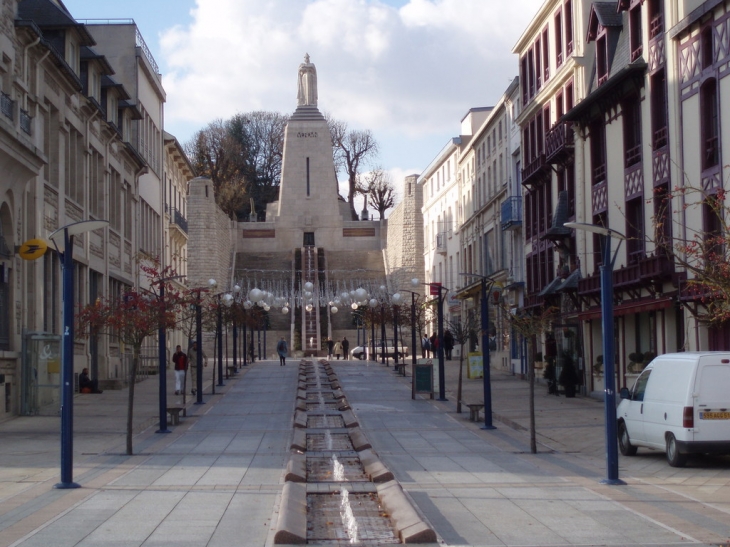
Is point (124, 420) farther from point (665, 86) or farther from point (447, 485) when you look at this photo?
point (665, 86)

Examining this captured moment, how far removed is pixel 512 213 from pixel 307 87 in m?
49.1

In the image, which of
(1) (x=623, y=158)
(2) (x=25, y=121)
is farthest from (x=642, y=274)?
(2) (x=25, y=121)

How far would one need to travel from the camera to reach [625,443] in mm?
19469

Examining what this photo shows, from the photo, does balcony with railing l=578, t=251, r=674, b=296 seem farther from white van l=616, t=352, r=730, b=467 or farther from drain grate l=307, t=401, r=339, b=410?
white van l=616, t=352, r=730, b=467

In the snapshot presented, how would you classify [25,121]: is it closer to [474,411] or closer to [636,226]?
[474,411]

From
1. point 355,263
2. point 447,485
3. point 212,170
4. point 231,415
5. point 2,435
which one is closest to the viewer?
point 447,485

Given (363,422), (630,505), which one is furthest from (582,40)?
(630,505)

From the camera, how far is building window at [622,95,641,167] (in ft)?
100

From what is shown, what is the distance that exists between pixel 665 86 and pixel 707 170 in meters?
3.88

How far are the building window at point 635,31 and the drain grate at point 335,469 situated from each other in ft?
52.8

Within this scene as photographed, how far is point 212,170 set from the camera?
99125mm

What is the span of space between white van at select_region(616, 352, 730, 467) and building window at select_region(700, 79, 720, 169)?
8400 mm

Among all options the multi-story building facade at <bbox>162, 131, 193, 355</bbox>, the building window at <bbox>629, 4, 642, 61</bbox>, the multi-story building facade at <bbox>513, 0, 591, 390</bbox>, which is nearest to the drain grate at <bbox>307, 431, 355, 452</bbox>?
the multi-story building facade at <bbox>513, 0, 591, 390</bbox>

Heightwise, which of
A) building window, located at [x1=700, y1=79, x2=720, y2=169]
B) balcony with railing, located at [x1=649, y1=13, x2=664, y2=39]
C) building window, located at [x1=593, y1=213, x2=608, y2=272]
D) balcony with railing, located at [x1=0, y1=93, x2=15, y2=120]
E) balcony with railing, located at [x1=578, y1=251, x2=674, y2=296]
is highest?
balcony with railing, located at [x1=649, y1=13, x2=664, y2=39]
